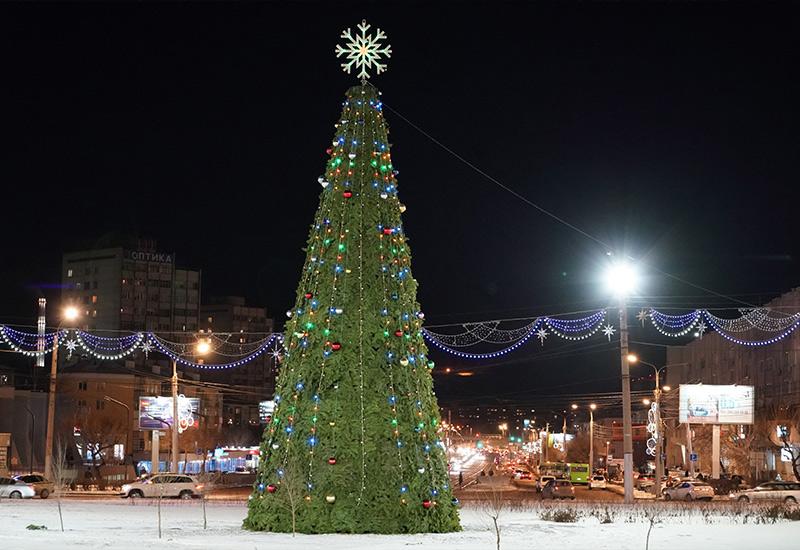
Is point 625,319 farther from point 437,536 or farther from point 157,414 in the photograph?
point 157,414

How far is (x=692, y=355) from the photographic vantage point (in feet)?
361

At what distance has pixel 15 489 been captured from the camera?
47.4 meters

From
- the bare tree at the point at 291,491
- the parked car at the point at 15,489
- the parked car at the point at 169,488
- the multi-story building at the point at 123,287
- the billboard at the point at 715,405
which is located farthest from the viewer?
the multi-story building at the point at 123,287

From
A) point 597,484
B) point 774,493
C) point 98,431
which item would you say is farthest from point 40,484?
point 98,431

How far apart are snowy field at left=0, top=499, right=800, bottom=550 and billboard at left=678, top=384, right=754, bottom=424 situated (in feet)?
123

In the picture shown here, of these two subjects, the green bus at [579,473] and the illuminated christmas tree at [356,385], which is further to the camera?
the green bus at [579,473]

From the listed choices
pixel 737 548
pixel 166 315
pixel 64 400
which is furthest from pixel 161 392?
pixel 737 548

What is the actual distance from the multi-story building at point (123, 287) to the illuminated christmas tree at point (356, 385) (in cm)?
14171

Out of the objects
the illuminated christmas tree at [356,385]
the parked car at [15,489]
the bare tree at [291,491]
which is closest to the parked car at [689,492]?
the parked car at [15,489]

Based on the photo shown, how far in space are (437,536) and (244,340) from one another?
153 m

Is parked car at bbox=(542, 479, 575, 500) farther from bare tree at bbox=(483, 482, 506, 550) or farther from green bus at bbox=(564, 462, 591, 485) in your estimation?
green bus at bbox=(564, 462, 591, 485)

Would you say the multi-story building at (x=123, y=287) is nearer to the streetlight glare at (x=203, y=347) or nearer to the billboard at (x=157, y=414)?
the billboard at (x=157, y=414)

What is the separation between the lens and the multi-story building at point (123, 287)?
524ft

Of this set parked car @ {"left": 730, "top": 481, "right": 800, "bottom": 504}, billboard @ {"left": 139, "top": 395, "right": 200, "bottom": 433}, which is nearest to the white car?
billboard @ {"left": 139, "top": 395, "right": 200, "bottom": 433}
